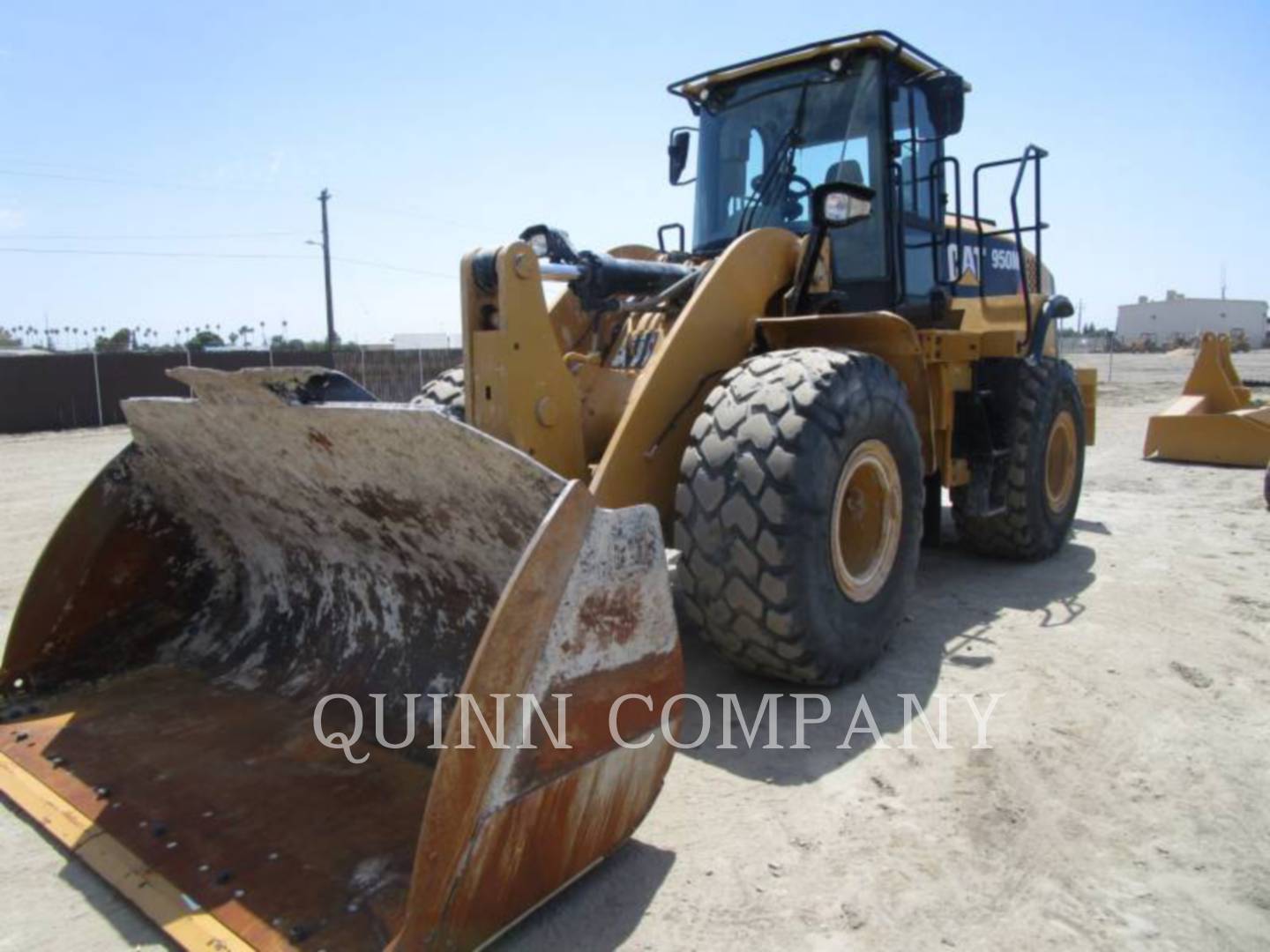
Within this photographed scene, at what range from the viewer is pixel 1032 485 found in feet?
19.0

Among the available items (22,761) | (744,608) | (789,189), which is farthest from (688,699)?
(789,189)

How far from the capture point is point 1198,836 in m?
2.74

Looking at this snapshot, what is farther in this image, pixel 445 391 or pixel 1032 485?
pixel 1032 485

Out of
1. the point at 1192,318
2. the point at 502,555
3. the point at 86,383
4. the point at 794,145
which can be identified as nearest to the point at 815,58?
the point at 794,145

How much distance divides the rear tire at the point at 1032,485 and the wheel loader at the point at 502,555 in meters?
0.71

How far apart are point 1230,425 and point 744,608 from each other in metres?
9.33

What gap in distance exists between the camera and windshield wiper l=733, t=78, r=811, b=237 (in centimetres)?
510

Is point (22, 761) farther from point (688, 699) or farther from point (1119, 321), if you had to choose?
point (1119, 321)

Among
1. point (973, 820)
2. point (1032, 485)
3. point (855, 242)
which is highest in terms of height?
point (855, 242)

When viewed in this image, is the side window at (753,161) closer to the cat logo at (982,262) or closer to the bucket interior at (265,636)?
the cat logo at (982,262)

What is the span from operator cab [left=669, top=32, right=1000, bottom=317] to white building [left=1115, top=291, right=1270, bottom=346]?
8320cm

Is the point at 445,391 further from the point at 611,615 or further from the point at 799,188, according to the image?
the point at 611,615

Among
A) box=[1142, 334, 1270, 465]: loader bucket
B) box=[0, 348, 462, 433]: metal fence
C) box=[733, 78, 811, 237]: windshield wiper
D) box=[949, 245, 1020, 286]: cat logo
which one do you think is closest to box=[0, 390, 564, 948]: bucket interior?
box=[733, 78, 811, 237]: windshield wiper

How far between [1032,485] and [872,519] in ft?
7.29
